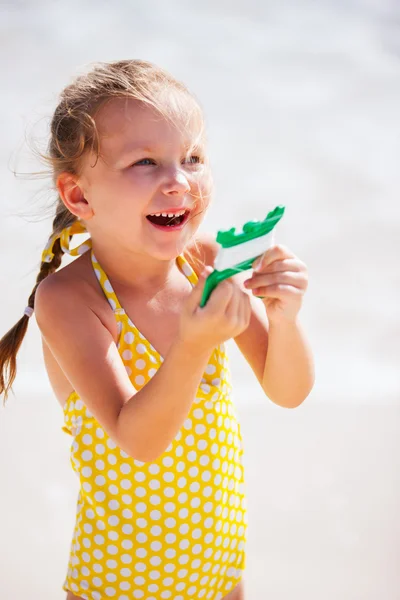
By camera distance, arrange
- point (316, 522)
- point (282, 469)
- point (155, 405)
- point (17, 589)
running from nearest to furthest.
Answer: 1. point (155, 405)
2. point (17, 589)
3. point (316, 522)
4. point (282, 469)

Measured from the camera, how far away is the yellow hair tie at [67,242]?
4.67 ft

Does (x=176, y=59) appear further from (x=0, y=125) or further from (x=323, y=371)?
(x=323, y=371)

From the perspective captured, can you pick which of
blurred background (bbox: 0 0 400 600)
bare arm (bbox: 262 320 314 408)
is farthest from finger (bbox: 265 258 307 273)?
blurred background (bbox: 0 0 400 600)

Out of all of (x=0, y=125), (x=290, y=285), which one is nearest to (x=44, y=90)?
(x=0, y=125)

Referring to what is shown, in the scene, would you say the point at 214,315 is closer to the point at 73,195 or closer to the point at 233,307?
the point at 233,307

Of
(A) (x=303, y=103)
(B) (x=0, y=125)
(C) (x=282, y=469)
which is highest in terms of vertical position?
(A) (x=303, y=103)

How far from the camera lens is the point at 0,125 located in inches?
131

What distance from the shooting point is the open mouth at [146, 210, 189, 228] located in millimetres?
1283

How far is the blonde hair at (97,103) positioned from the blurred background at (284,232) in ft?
0.40

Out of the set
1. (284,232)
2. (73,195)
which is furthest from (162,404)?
(284,232)

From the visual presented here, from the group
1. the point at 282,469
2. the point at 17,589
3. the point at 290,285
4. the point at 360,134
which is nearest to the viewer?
the point at 290,285

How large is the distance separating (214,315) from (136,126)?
0.42 meters

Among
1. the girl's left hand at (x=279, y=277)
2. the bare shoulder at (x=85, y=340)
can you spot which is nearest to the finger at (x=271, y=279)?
the girl's left hand at (x=279, y=277)

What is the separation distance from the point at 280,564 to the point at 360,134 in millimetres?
2113
